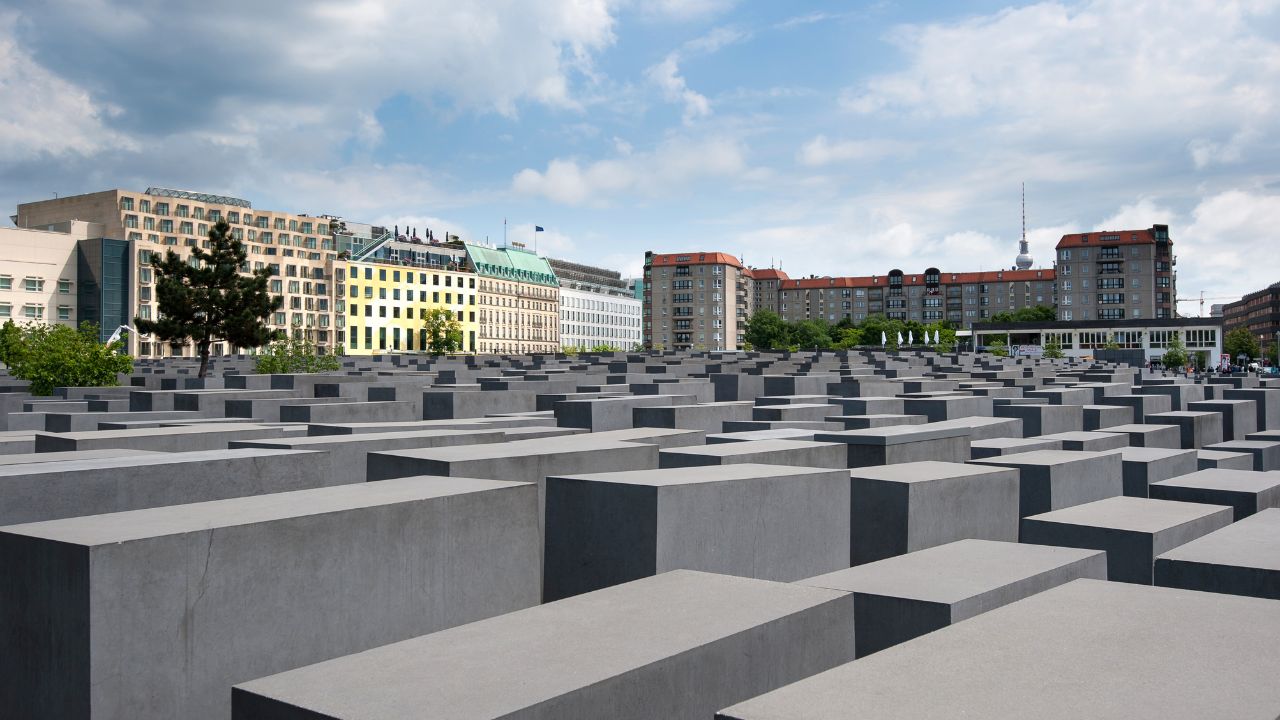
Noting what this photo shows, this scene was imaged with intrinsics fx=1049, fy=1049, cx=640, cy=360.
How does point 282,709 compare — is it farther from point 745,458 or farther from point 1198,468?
point 1198,468

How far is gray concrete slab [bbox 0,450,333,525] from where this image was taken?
677cm

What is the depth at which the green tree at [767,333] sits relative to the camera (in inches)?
4936

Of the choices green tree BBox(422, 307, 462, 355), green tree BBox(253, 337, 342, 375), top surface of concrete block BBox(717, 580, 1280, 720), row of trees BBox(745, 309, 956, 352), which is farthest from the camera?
row of trees BBox(745, 309, 956, 352)

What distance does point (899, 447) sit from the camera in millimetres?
10469

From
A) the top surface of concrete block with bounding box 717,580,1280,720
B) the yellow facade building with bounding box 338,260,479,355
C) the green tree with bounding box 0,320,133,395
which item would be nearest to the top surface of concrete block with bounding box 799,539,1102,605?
the top surface of concrete block with bounding box 717,580,1280,720

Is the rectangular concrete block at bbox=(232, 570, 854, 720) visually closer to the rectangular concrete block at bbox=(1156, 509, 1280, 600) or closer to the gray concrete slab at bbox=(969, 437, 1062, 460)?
the rectangular concrete block at bbox=(1156, 509, 1280, 600)

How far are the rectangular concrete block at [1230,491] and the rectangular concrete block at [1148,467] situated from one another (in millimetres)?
1165

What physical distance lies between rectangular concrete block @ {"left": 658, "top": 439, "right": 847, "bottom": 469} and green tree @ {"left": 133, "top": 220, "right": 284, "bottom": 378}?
92.4 feet

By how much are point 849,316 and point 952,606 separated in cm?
17455

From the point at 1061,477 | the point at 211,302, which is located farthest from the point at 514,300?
the point at 1061,477

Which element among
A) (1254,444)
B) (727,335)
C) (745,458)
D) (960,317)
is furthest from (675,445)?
(960,317)

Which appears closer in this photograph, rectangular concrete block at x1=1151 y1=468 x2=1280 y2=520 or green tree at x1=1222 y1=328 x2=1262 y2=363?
rectangular concrete block at x1=1151 y1=468 x2=1280 y2=520

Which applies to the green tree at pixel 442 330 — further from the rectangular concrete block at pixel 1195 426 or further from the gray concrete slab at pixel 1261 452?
the gray concrete slab at pixel 1261 452

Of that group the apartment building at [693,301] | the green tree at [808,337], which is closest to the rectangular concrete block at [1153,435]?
the green tree at [808,337]
